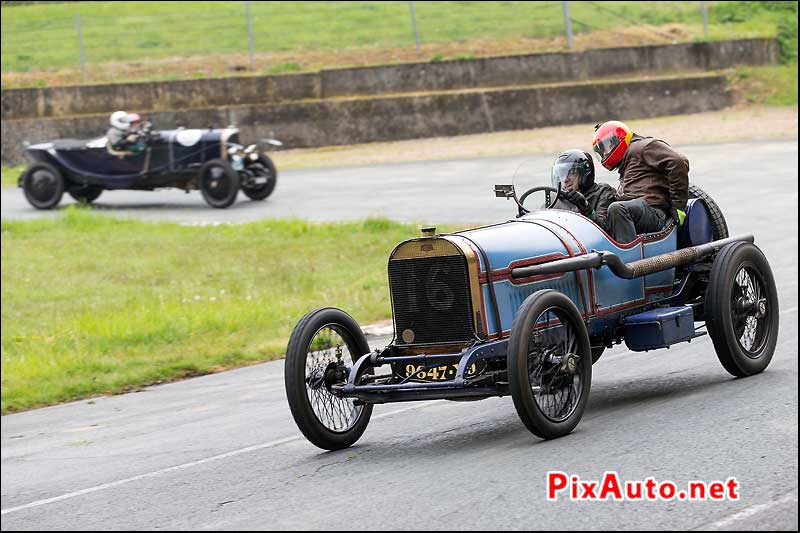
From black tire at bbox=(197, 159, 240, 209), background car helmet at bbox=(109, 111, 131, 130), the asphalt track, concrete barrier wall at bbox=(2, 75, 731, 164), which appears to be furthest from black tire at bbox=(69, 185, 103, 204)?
the asphalt track

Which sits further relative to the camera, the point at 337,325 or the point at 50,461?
the point at 50,461

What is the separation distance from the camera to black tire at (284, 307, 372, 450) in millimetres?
7912

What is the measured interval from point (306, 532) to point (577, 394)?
2.40 metres

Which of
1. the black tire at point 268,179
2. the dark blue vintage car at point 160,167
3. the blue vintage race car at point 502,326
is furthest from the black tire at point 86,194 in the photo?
the blue vintage race car at point 502,326

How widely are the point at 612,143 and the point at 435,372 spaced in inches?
103

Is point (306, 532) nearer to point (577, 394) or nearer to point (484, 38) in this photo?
point (577, 394)

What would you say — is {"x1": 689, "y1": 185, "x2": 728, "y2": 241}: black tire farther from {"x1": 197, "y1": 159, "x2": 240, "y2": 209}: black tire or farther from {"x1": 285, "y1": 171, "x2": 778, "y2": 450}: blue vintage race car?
{"x1": 197, "y1": 159, "x2": 240, "y2": 209}: black tire

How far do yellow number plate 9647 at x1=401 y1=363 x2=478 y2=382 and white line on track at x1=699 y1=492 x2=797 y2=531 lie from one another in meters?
2.18

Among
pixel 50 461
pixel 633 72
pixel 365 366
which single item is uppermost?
pixel 633 72

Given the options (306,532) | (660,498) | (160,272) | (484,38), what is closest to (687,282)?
(660,498)

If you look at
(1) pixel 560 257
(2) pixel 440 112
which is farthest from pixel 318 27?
(1) pixel 560 257

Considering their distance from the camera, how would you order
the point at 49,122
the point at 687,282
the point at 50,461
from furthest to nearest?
the point at 49,122, the point at 687,282, the point at 50,461

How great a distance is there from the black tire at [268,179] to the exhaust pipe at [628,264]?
15.5 metres

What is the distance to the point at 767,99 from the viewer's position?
32.0 m
